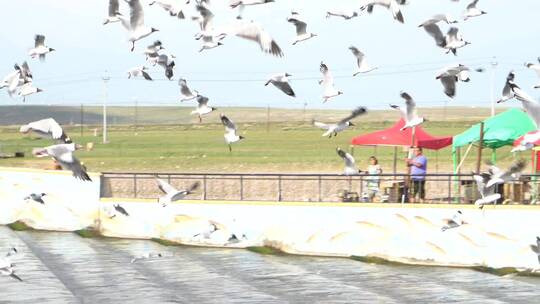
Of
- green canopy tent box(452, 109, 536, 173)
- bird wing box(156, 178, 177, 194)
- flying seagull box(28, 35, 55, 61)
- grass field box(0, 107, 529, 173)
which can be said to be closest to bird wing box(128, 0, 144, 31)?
flying seagull box(28, 35, 55, 61)

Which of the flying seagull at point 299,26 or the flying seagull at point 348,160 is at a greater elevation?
the flying seagull at point 299,26

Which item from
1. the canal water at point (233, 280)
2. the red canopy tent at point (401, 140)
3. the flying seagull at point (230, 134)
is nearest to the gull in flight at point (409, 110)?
the flying seagull at point (230, 134)

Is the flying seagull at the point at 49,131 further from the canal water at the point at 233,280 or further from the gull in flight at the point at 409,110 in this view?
the canal water at the point at 233,280

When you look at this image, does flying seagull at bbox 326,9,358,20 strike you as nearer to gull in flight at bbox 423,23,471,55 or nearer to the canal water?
gull in flight at bbox 423,23,471,55

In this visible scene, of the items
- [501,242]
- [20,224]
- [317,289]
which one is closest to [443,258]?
[501,242]

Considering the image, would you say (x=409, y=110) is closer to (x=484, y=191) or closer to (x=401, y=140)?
(x=484, y=191)

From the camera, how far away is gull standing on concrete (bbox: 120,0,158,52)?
77.7ft

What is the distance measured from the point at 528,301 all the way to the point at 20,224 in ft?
87.2

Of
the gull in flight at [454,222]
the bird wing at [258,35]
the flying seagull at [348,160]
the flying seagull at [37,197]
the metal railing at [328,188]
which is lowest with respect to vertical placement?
the gull in flight at [454,222]

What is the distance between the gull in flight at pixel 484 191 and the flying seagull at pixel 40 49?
12.6 m

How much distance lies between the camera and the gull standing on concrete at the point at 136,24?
2367 cm

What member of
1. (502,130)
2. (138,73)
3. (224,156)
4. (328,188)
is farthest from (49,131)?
(224,156)

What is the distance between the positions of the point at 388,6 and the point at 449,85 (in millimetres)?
2793

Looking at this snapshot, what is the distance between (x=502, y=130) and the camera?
38.3 metres
